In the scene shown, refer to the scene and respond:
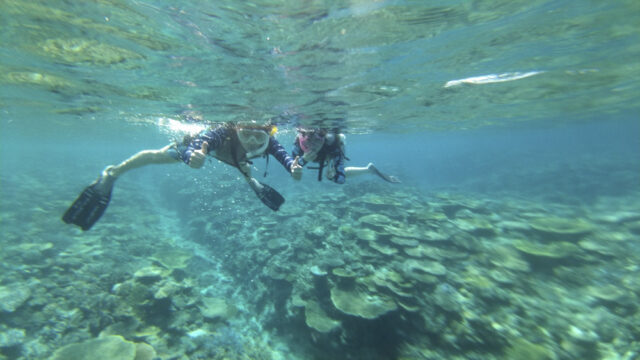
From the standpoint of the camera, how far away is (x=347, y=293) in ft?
21.7

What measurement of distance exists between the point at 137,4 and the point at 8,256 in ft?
34.7

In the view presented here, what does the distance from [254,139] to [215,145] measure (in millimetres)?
908

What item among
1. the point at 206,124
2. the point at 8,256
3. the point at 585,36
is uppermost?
the point at 585,36

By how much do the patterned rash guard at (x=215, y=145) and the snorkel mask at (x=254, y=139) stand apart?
26 centimetres

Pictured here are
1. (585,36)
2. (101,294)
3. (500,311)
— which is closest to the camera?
(500,311)

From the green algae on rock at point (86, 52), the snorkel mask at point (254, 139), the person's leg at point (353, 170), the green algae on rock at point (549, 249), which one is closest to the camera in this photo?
the snorkel mask at point (254, 139)

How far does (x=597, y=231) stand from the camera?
959cm

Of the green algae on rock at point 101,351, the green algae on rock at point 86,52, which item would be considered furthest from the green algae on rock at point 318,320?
the green algae on rock at point 86,52

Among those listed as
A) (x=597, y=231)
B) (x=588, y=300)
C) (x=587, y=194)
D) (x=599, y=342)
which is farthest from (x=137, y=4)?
(x=587, y=194)

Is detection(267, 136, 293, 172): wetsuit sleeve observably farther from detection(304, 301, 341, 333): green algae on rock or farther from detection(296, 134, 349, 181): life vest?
detection(304, 301, 341, 333): green algae on rock

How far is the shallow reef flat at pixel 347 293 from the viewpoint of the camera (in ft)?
18.0

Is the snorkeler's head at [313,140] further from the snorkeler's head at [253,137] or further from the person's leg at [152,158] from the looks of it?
the person's leg at [152,158]

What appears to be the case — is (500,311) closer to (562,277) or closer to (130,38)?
(562,277)

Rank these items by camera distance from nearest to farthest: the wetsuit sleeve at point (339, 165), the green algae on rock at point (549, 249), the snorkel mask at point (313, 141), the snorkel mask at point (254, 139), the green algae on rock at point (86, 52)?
the snorkel mask at point (254, 139), the green algae on rock at point (86, 52), the green algae on rock at point (549, 249), the snorkel mask at point (313, 141), the wetsuit sleeve at point (339, 165)
